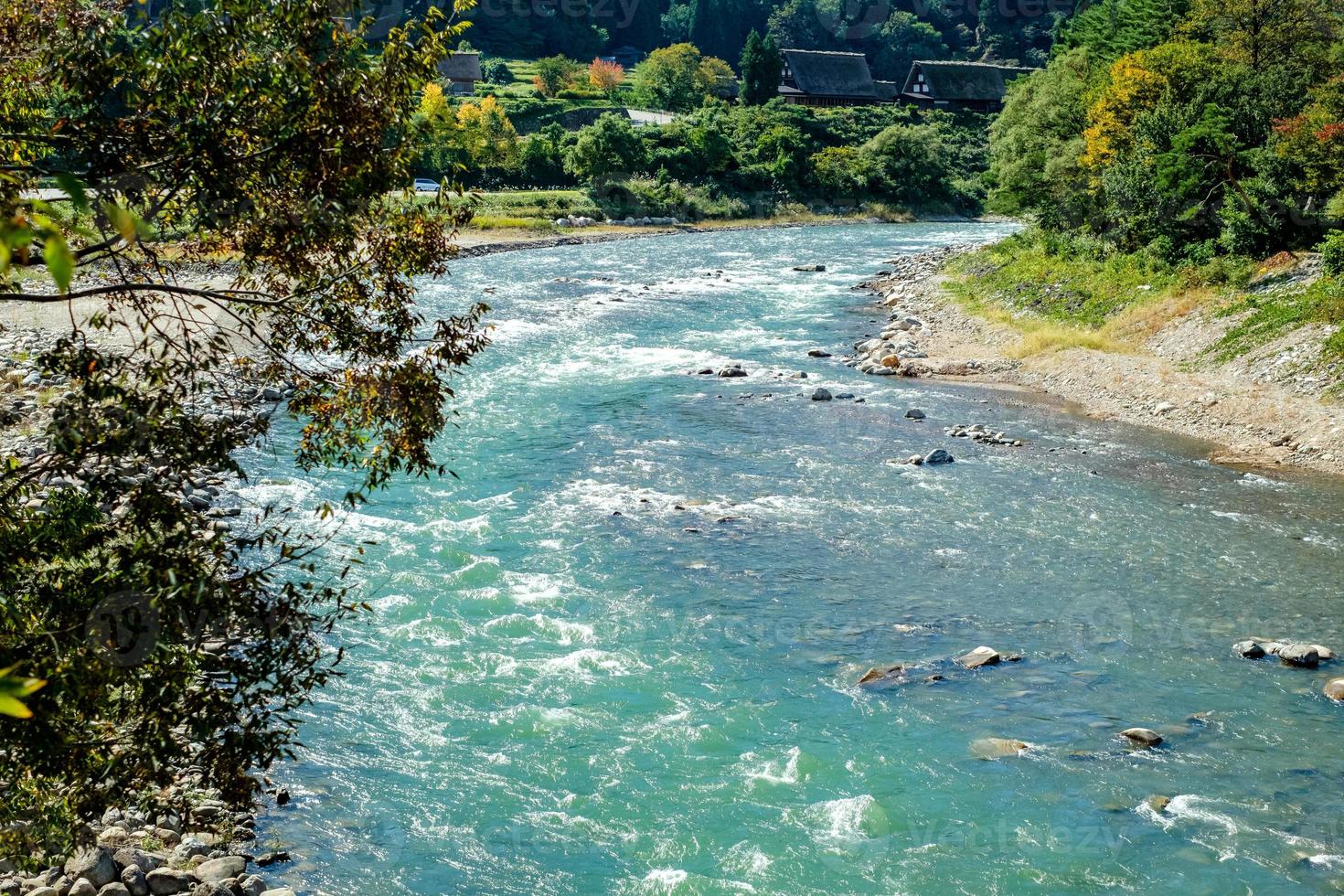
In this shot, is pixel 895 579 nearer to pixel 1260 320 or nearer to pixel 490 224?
pixel 1260 320

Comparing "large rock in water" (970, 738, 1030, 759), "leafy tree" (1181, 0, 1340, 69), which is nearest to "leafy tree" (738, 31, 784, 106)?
"leafy tree" (1181, 0, 1340, 69)

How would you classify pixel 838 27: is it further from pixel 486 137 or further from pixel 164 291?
pixel 164 291

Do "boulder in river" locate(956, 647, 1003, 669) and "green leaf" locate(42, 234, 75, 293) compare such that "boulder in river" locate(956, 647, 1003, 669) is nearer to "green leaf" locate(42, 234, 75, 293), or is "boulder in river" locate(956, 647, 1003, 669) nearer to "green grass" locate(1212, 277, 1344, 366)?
"green leaf" locate(42, 234, 75, 293)

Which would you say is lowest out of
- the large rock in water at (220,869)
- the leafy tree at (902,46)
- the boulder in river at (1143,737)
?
the boulder in river at (1143,737)

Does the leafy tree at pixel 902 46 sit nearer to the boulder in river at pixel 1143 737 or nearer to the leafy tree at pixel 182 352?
the boulder in river at pixel 1143 737

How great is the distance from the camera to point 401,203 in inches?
410

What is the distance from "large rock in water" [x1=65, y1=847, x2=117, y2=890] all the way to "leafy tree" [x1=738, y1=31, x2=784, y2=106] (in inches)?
4699

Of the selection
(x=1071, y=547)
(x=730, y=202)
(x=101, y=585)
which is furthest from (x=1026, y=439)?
(x=730, y=202)

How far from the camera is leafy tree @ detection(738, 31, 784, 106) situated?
122750 mm

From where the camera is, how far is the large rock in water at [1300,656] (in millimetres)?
16812

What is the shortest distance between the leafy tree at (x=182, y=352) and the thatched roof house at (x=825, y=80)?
12834 centimetres

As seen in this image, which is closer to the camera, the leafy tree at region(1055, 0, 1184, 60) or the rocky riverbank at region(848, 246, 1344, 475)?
the rocky riverbank at region(848, 246, 1344, 475)

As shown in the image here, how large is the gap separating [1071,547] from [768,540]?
225 inches

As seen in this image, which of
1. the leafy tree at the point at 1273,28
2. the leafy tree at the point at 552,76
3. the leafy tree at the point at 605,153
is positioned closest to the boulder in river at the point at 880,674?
the leafy tree at the point at 1273,28
